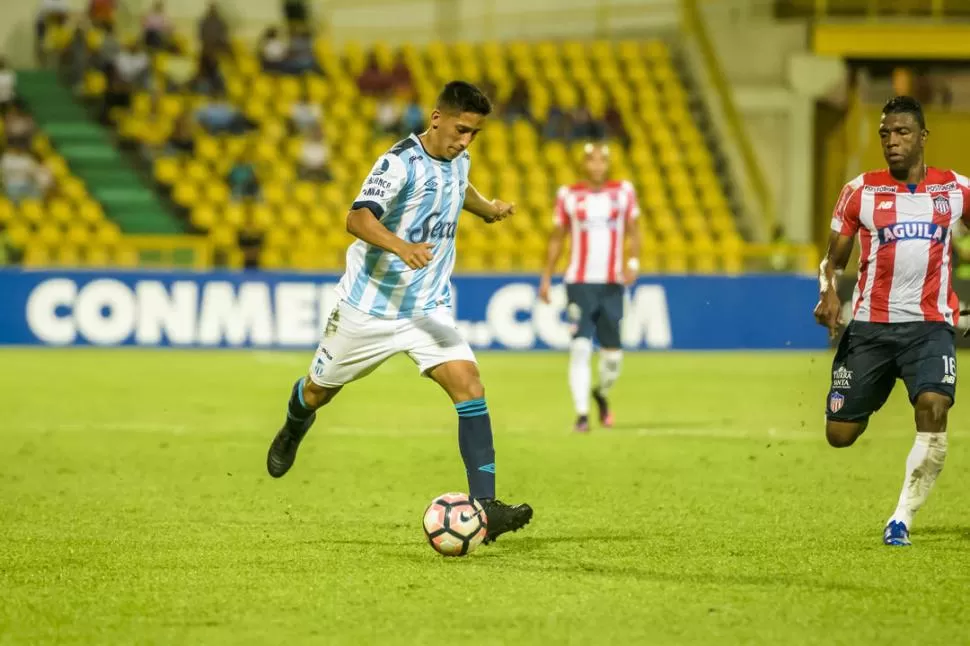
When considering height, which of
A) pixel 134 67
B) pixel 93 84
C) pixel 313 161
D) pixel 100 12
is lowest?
pixel 313 161

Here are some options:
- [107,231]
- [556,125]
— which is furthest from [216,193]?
[556,125]

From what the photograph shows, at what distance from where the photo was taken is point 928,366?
25.2 ft

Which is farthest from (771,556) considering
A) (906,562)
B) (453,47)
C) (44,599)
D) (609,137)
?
(453,47)

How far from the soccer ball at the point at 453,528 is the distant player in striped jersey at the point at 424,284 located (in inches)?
6.0

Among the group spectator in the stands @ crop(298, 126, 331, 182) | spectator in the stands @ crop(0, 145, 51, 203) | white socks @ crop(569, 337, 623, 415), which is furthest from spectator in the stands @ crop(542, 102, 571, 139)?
white socks @ crop(569, 337, 623, 415)

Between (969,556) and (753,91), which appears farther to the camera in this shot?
(753,91)

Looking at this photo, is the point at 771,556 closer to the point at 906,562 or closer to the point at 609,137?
the point at 906,562

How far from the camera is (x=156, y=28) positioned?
1083 inches

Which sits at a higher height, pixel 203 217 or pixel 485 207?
pixel 203 217

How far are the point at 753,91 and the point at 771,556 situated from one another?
2215 cm

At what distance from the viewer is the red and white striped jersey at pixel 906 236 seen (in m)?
7.73

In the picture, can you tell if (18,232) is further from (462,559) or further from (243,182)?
(462,559)

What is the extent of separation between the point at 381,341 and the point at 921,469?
2.67m

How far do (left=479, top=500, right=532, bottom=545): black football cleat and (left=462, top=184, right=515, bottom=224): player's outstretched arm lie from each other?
5.21 ft
